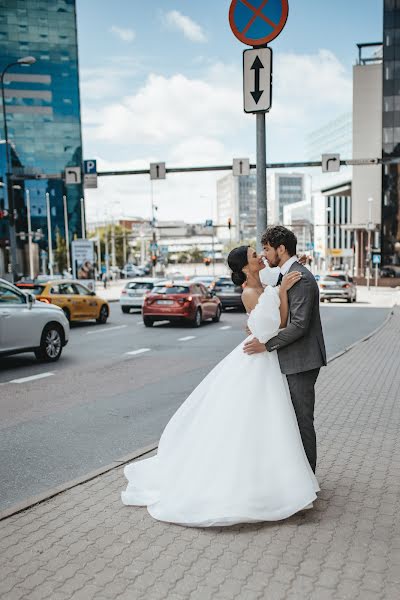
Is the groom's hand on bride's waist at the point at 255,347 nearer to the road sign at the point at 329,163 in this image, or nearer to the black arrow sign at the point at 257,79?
the black arrow sign at the point at 257,79

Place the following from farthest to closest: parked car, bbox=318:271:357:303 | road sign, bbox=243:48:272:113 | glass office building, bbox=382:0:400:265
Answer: glass office building, bbox=382:0:400:265 < parked car, bbox=318:271:357:303 < road sign, bbox=243:48:272:113

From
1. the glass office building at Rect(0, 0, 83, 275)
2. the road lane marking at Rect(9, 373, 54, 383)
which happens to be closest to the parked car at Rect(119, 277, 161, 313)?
the road lane marking at Rect(9, 373, 54, 383)

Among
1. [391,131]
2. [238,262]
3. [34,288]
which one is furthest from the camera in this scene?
[391,131]

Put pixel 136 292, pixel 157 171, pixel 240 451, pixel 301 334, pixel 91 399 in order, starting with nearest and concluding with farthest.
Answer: pixel 240 451 → pixel 301 334 → pixel 91 399 → pixel 157 171 → pixel 136 292

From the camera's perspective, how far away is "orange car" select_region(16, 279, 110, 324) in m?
19.4

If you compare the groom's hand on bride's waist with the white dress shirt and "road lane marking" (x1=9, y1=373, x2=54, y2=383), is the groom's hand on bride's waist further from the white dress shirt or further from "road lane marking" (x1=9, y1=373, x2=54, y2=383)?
"road lane marking" (x1=9, y1=373, x2=54, y2=383)

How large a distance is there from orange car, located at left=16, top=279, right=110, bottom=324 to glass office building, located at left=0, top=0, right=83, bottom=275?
3213 inches

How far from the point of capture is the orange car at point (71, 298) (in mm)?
19353

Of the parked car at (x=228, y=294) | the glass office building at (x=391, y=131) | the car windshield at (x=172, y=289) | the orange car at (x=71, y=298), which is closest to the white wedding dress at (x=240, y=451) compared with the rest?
the orange car at (x=71, y=298)

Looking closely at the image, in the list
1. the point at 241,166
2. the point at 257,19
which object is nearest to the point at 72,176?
the point at 241,166

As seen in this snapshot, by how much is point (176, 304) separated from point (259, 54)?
1390cm

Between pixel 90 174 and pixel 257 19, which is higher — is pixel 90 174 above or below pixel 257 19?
above

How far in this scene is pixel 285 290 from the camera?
399 centimetres

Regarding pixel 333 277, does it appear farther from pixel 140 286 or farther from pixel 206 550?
pixel 206 550
